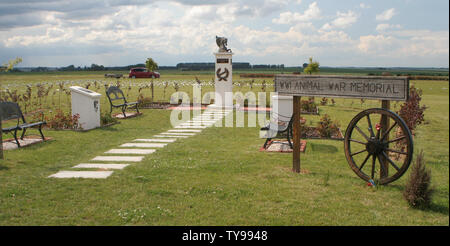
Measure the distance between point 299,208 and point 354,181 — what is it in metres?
1.61

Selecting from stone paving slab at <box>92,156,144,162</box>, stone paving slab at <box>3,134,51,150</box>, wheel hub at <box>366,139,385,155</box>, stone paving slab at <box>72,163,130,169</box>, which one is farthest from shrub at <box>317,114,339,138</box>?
stone paving slab at <box>3,134,51,150</box>

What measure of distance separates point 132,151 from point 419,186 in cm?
566

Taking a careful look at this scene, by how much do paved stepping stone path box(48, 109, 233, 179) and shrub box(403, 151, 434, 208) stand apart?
454 cm

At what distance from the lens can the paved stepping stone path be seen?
6.59m

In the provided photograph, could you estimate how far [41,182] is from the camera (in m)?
6.05

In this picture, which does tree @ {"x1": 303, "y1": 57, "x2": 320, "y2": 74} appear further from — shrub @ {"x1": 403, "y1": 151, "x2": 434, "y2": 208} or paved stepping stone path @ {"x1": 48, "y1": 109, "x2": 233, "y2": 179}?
shrub @ {"x1": 403, "y1": 151, "x2": 434, "y2": 208}

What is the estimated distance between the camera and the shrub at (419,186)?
15.8ft

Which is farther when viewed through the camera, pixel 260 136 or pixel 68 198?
pixel 260 136

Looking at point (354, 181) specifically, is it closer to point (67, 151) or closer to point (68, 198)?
point (68, 198)

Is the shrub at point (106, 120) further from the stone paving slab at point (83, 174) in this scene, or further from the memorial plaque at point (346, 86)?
the memorial plaque at point (346, 86)

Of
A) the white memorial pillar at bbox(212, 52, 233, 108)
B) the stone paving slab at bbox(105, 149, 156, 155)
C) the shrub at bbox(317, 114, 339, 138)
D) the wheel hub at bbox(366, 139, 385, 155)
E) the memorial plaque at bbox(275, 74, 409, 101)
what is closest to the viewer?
the memorial plaque at bbox(275, 74, 409, 101)

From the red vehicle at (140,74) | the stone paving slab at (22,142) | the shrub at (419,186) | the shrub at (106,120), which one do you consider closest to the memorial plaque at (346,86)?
the shrub at (419,186)

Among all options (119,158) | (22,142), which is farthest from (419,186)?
(22,142)
